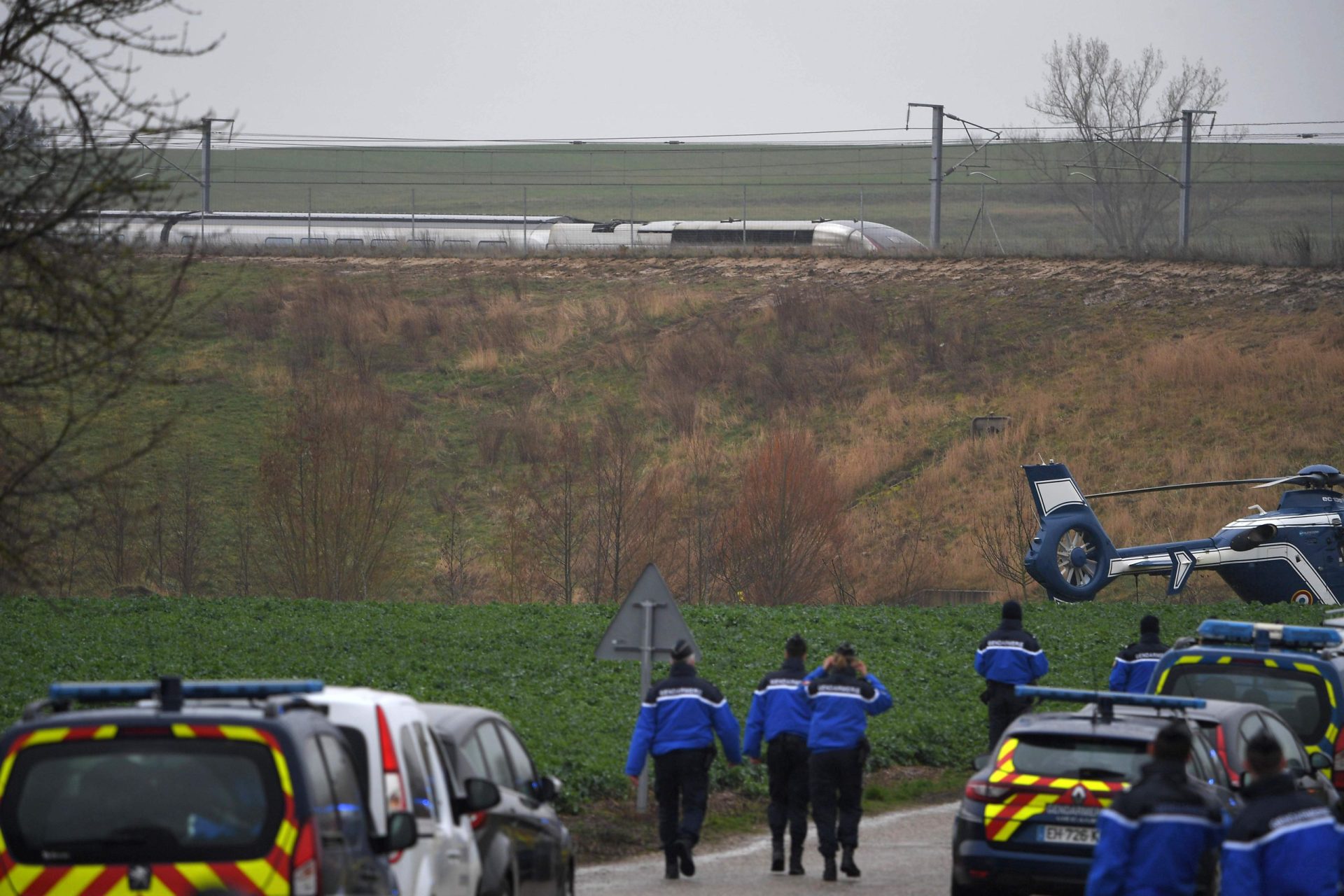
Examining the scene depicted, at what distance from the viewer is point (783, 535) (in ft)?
128

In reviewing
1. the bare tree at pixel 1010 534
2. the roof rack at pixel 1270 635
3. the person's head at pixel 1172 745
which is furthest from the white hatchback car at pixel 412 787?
the bare tree at pixel 1010 534

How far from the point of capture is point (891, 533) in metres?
45.0

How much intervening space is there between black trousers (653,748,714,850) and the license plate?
3.03 meters

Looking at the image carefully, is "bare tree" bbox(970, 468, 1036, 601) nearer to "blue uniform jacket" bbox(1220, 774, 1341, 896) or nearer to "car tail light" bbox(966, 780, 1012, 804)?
"car tail light" bbox(966, 780, 1012, 804)

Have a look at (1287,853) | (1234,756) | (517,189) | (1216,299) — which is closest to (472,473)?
(1216,299)

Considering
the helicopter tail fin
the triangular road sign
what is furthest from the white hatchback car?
the helicopter tail fin

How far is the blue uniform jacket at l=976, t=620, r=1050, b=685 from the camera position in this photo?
52.2ft

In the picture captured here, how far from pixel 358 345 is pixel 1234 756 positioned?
157 feet

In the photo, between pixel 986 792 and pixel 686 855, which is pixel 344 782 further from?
pixel 686 855

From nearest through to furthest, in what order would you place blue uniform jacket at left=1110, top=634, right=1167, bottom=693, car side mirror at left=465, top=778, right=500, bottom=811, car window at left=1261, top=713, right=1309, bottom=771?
car side mirror at left=465, top=778, right=500, bottom=811 → car window at left=1261, top=713, right=1309, bottom=771 → blue uniform jacket at left=1110, top=634, right=1167, bottom=693

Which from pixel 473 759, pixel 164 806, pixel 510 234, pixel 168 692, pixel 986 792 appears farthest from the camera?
pixel 510 234

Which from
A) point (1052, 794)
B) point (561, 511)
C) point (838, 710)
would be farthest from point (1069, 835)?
point (561, 511)

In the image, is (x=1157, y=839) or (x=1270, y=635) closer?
(x=1157, y=839)

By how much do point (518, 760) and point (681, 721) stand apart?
8.45 feet
